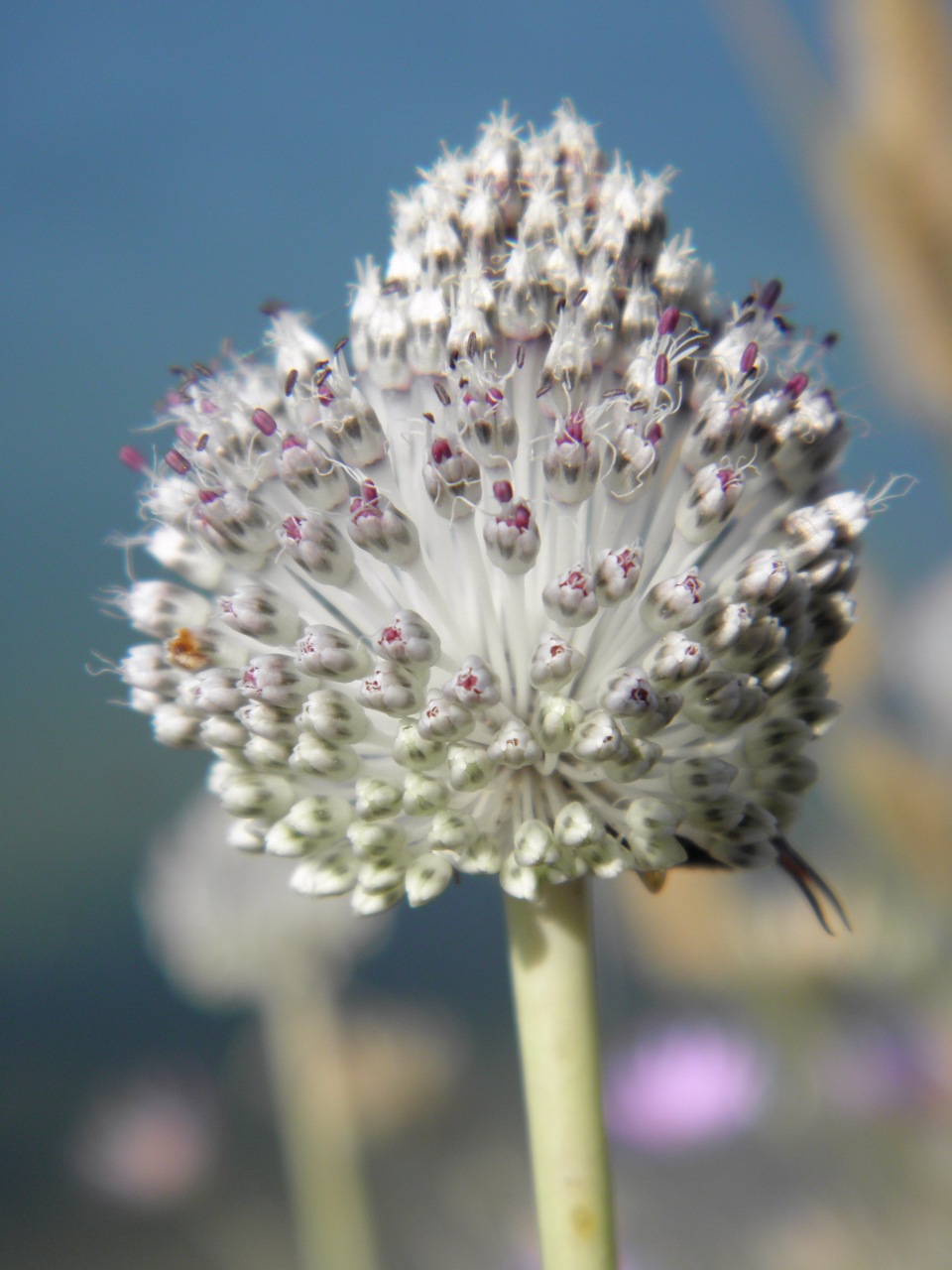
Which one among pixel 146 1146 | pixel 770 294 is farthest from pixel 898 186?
pixel 146 1146

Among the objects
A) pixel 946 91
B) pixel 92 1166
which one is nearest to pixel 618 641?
pixel 946 91

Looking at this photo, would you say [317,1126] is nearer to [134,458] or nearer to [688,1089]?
[688,1089]

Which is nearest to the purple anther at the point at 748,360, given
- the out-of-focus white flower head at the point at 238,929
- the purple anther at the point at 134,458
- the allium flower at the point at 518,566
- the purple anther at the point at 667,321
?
the allium flower at the point at 518,566

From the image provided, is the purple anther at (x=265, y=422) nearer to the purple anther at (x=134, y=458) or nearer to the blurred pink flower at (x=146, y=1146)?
the purple anther at (x=134, y=458)

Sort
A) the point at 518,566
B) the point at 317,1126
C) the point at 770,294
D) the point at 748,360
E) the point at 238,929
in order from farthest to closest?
the point at 238,929, the point at 317,1126, the point at 770,294, the point at 748,360, the point at 518,566

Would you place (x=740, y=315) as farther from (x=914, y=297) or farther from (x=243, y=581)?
(x=914, y=297)
